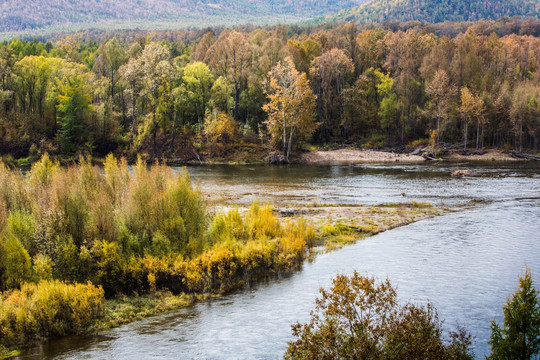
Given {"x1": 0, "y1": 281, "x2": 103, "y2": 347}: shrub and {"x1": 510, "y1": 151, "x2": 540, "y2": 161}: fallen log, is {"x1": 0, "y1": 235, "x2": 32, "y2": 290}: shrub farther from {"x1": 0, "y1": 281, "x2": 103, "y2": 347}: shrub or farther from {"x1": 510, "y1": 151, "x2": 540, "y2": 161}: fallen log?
{"x1": 510, "y1": 151, "x2": 540, "y2": 161}: fallen log

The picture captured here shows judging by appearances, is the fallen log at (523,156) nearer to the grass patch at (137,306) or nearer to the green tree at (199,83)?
the green tree at (199,83)

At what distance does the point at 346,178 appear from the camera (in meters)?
63.8

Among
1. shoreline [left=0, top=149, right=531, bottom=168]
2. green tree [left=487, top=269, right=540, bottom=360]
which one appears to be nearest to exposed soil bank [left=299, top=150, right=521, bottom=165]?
shoreline [left=0, top=149, right=531, bottom=168]

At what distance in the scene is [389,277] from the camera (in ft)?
81.8

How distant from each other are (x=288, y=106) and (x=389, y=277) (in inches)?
2552

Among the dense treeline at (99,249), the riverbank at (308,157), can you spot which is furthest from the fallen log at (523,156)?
the dense treeline at (99,249)

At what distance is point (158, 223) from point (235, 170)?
52.8 metres

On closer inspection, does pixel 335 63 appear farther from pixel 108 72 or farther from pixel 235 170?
pixel 108 72

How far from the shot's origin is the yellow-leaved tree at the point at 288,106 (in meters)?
86.0

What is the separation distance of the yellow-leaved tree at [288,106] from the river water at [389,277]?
36664 millimetres

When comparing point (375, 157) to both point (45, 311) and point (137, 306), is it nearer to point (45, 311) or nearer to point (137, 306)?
point (137, 306)

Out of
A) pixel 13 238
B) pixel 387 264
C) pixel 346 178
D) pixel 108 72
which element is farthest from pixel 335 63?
pixel 13 238

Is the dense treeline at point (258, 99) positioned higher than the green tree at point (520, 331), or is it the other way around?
the dense treeline at point (258, 99)

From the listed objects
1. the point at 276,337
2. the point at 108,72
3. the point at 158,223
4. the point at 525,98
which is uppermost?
the point at 108,72
